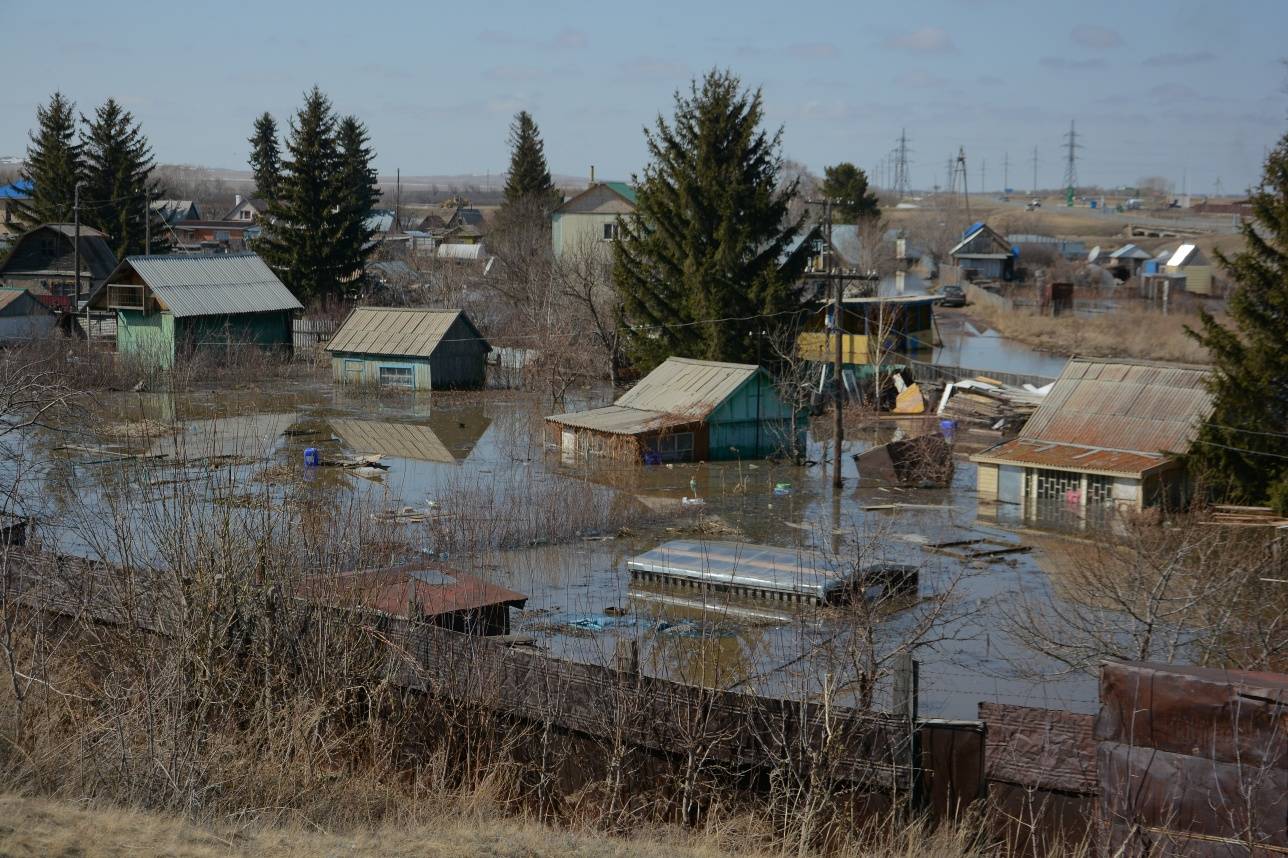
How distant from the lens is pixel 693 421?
28.8 meters

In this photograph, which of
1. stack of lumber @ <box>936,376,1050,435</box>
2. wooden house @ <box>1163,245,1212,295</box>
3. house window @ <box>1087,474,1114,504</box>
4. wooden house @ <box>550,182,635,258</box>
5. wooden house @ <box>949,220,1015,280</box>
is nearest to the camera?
house window @ <box>1087,474,1114,504</box>

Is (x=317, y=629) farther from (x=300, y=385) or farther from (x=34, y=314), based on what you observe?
(x=34, y=314)

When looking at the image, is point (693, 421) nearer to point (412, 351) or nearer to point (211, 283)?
point (412, 351)

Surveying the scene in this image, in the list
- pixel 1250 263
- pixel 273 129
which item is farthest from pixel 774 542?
pixel 273 129

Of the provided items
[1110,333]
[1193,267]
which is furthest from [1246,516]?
[1193,267]

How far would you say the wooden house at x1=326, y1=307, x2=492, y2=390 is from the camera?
3953 cm

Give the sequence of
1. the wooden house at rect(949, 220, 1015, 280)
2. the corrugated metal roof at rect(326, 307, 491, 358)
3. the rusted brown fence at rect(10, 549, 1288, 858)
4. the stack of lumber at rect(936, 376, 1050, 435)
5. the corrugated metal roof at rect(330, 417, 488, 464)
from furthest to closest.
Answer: the wooden house at rect(949, 220, 1015, 280)
the corrugated metal roof at rect(326, 307, 491, 358)
the stack of lumber at rect(936, 376, 1050, 435)
the corrugated metal roof at rect(330, 417, 488, 464)
the rusted brown fence at rect(10, 549, 1288, 858)

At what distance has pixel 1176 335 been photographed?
169 feet

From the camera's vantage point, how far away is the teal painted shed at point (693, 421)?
93.5 ft

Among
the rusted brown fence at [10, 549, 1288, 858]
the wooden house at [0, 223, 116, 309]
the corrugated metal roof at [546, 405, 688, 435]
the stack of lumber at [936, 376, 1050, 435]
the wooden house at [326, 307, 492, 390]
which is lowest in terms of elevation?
the rusted brown fence at [10, 549, 1288, 858]

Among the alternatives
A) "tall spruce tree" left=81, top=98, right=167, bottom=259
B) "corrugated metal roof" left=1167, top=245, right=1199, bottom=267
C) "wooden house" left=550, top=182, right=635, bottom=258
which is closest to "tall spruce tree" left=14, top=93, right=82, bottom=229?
"tall spruce tree" left=81, top=98, right=167, bottom=259

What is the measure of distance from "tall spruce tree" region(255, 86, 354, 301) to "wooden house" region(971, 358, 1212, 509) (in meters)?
31.1

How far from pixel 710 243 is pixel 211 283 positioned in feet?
57.7

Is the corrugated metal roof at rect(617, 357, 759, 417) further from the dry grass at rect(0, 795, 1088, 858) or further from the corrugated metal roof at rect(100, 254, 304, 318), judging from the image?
the dry grass at rect(0, 795, 1088, 858)
